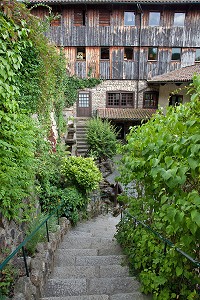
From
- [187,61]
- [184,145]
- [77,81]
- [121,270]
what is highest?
[187,61]

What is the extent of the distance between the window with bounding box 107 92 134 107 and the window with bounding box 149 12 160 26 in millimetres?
5215

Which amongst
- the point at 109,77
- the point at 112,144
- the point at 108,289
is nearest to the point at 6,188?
the point at 108,289

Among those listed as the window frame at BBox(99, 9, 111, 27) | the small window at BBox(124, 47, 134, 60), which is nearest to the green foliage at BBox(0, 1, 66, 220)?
the window frame at BBox(99, 9, 111, 27)

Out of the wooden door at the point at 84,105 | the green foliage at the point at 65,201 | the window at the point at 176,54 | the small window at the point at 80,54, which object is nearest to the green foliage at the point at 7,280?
the green foliage at the point at 65,201

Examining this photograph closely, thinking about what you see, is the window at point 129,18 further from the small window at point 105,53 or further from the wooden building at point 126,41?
the small window at point 105,53

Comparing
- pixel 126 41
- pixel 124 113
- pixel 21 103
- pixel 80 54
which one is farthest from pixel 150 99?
pixel 21 103

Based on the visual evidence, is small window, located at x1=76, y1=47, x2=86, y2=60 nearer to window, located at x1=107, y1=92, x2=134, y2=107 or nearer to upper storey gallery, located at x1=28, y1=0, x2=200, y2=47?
upper storey gallery, located at x1=28, y1=0, x2=200, y2=47

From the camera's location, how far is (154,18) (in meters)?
16.0

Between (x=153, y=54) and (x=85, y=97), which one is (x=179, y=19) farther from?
(x=85, y=97)

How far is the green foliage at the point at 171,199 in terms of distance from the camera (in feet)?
5.31

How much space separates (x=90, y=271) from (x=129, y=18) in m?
17.1

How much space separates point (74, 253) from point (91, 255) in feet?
1.21

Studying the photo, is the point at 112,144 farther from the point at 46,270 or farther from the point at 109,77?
the point at 46,270

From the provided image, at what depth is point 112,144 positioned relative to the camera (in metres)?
13.2
